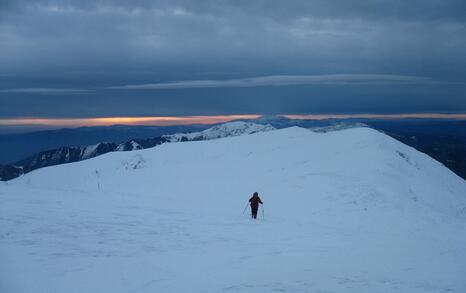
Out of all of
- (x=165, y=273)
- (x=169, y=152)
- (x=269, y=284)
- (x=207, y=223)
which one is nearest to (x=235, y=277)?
(x=269, y=284)

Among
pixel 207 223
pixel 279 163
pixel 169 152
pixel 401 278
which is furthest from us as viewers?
pixel 169 152

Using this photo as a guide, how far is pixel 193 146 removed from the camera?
257ft

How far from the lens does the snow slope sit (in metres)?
12.0

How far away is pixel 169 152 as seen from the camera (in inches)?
3061

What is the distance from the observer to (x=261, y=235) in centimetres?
1878

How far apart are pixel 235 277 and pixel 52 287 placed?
198 inches

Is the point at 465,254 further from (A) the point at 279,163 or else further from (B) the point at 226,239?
(A) the point at 279,163

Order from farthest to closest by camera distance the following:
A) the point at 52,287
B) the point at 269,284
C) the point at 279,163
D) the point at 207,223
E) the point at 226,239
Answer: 1. the point at 279,163
2. the point at 207,223
3. the point at 226,239
4. the point at 269,284
5. the point at 52,287

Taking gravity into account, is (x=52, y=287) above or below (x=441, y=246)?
above

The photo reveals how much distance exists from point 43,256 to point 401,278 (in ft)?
37.2

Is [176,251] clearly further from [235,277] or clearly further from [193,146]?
[193,146]

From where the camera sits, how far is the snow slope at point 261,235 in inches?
474

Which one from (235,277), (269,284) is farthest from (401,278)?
(235,277)

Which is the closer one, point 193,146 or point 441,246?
point 441,246
